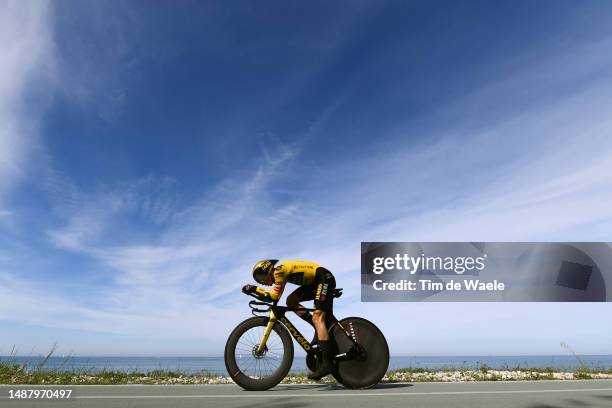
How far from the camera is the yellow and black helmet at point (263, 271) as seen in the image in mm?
7891

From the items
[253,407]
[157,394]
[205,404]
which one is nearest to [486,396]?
[253,407]

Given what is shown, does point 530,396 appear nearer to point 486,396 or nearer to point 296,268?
point 486,396

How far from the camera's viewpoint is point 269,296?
308 inches

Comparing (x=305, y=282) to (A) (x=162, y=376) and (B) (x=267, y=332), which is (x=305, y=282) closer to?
(B) (x=267, y=332)

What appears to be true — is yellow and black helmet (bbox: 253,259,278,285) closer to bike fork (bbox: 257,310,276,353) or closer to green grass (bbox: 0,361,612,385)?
bike fork (bbox: 257,310,276,353)

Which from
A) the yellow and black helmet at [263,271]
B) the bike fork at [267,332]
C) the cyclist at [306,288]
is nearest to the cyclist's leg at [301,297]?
the cyclist at [306,288]

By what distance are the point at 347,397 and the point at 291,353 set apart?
4.86 ft

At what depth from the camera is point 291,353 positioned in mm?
7820

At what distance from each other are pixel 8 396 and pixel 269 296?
12.1ft

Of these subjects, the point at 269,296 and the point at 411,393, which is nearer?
the point at 411,393

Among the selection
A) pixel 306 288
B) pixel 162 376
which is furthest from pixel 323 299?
pixel 162 376

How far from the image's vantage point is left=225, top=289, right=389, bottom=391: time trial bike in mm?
7734

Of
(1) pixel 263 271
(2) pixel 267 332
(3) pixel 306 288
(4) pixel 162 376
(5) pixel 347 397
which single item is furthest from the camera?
(4) pixel 162 376

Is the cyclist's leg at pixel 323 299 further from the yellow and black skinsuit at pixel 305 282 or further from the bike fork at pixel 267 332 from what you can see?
the bike fork at pixel 267 332
